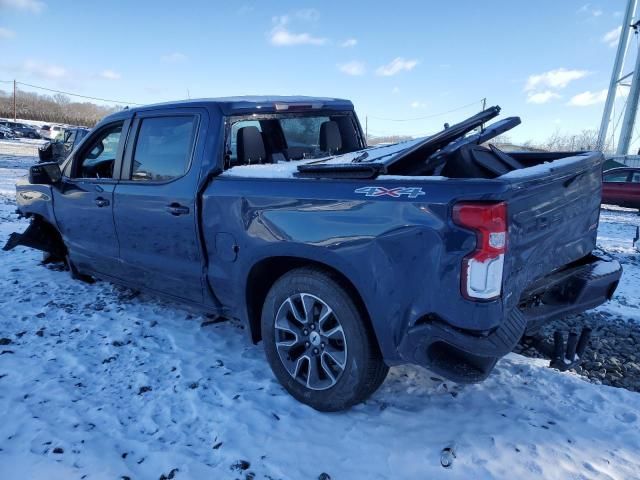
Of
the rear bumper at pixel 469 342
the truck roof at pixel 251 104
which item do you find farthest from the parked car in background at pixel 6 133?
the rear bumper at pixel 469 342

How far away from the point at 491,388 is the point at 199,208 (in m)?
2.31

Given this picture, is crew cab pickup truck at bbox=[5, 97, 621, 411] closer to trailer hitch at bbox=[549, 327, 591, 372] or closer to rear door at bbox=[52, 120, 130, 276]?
rear door at bbox=[52, 120, 130, 276]

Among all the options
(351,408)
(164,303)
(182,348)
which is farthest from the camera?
(164,303)

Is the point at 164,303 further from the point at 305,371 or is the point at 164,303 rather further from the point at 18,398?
the point at 305,371

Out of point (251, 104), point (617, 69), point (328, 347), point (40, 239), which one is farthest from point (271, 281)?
point (617, 69)

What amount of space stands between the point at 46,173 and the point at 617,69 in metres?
43.1

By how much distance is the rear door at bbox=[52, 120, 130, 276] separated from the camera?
4016 mm

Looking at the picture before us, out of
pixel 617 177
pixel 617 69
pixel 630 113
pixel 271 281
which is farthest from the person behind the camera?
pixel 617 69

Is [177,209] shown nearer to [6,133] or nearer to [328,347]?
[328,347]

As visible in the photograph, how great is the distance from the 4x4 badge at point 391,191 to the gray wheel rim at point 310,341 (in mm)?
702

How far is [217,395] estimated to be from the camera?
2.97m

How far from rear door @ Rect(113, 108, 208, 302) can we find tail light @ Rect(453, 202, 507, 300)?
6.24 ft

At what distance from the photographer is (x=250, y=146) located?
3438 millimetres

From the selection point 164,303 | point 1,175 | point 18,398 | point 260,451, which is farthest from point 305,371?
point 1,175
